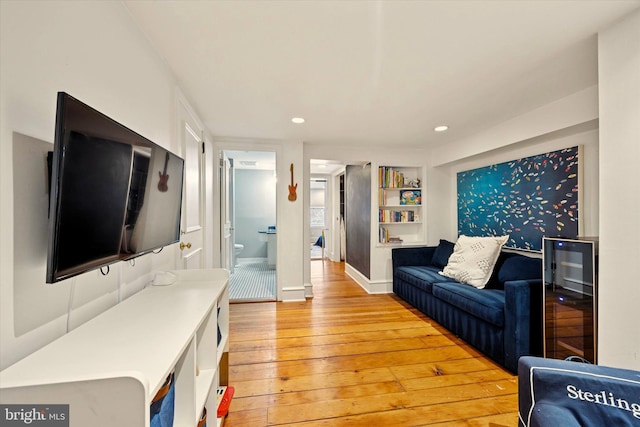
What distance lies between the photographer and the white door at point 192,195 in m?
2.23

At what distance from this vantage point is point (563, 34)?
1.49m

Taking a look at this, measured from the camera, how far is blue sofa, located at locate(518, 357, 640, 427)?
35.4 inches

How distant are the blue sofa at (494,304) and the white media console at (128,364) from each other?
2.17 m

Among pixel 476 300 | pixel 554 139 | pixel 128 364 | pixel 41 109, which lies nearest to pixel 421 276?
pixel 476 300

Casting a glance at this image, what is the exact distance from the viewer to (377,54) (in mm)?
1679

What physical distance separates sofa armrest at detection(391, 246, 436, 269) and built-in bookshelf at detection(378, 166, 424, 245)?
30cm

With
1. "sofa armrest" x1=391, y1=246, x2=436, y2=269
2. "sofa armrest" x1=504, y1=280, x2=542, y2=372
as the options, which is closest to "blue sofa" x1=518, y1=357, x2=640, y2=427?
"sofa armrest" x1=504, y1=280, x2=542, y2=372

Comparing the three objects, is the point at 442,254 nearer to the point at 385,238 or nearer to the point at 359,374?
the point at 385,238

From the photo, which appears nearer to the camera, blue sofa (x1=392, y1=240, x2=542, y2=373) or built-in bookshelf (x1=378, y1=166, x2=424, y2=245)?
Answer: blue sofa (x1=392, y1=240, x2=542, y2=373)

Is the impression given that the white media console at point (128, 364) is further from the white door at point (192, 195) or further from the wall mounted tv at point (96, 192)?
the white door at point (192, 195)

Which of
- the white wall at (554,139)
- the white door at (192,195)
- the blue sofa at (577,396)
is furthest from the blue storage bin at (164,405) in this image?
the white wall at (554,139)

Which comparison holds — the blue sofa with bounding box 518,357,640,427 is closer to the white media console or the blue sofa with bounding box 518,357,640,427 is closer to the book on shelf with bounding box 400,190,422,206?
the white media console

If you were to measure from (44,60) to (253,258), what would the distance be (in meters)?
6.03

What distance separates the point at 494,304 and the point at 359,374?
1.28 metres
